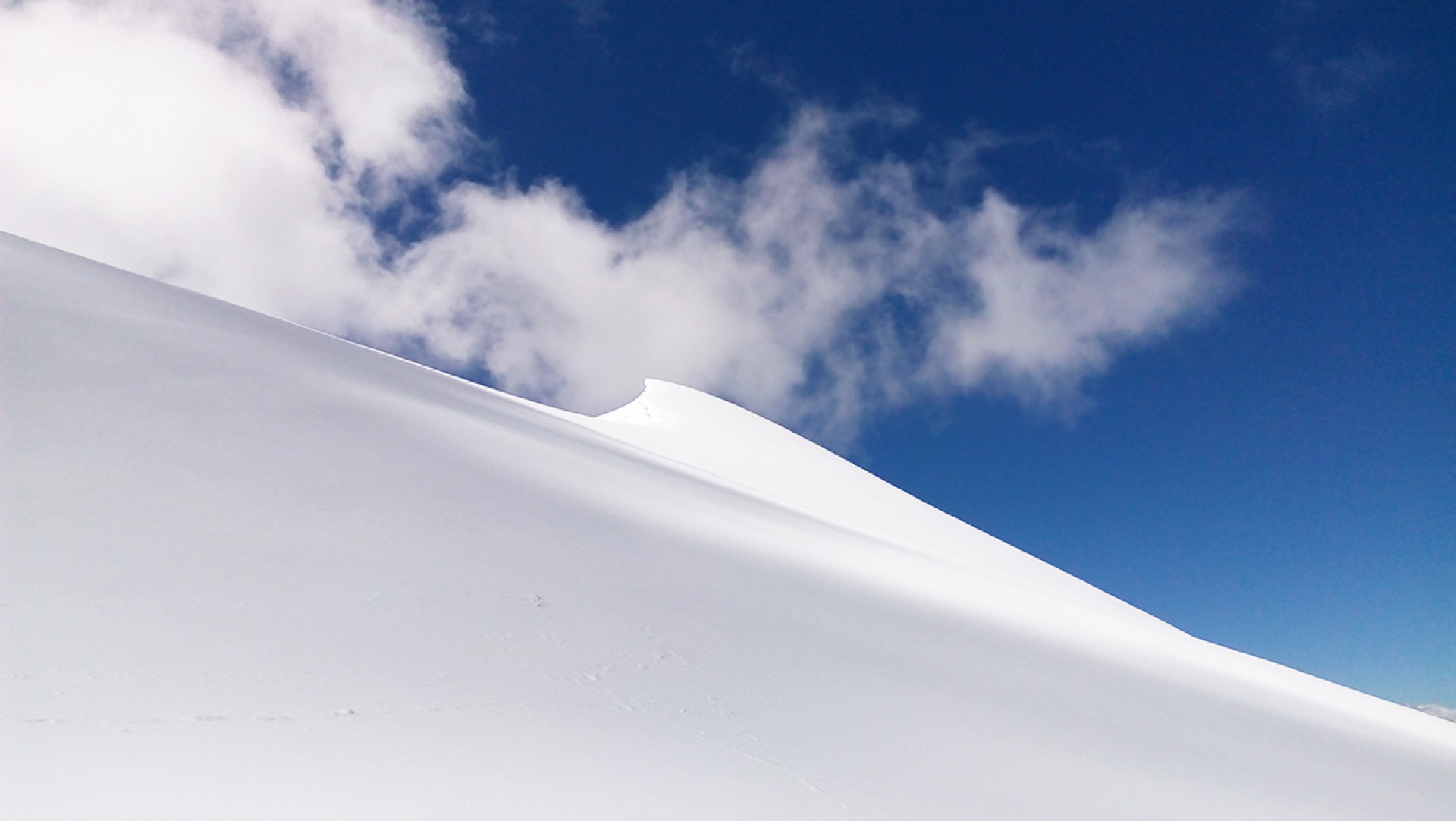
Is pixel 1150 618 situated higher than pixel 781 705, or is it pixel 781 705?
pixel 1150 618

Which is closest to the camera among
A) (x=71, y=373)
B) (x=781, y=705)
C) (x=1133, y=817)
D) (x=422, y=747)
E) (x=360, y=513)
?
(x=422, y=747)

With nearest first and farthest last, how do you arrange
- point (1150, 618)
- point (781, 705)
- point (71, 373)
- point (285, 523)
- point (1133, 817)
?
1. point (1133, 817)
2. point (781, 705)
3. point (285, 523)
4. point (71, 373)
5. point (1150, 618)

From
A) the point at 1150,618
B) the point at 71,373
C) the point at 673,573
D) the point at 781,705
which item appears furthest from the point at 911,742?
the point at 1150,618

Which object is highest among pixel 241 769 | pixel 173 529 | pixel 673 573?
pixel 673 573

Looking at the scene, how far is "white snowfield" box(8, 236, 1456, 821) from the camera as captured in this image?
2.60 meters

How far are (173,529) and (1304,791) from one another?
705 centimetres

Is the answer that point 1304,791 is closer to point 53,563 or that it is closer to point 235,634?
point 235,634

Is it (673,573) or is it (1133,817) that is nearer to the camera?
(1133,817)

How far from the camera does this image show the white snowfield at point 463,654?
8.52 feet

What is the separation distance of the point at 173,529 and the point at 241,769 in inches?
83.1

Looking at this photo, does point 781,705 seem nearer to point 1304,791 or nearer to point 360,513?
point 360,513

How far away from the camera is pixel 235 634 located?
3.20 m

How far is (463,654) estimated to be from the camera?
11.7 ft

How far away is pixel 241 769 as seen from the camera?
2.40m
